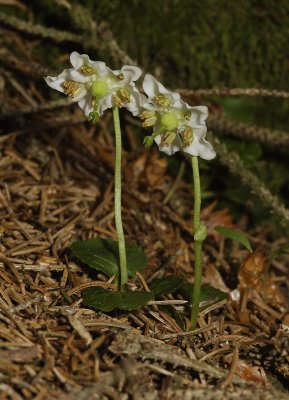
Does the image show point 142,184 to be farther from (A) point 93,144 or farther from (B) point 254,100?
(B) point 254,100

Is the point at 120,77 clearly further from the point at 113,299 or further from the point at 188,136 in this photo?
the point at 113,299

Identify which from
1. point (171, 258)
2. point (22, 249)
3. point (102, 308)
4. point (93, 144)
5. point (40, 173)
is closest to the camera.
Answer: point (102, 308)

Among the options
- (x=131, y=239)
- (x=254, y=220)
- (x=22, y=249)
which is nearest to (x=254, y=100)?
(x=254, y=220)

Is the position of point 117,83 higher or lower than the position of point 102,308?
higher

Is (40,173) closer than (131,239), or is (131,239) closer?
(131,239)

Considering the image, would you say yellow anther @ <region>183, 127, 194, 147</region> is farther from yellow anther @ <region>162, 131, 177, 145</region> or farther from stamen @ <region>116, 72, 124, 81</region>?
stamen @ <region>116, 72, 124, 81</region>

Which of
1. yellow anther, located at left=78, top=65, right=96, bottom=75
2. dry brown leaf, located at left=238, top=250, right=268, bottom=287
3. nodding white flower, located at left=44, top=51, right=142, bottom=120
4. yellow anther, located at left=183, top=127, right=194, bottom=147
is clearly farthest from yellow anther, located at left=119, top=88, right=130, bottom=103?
dry brown leaf, located at left=238, top=250, right=268, bottom=287

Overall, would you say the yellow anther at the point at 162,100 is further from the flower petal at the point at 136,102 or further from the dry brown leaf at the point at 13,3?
the dry brown leaf at the point at 13,3
